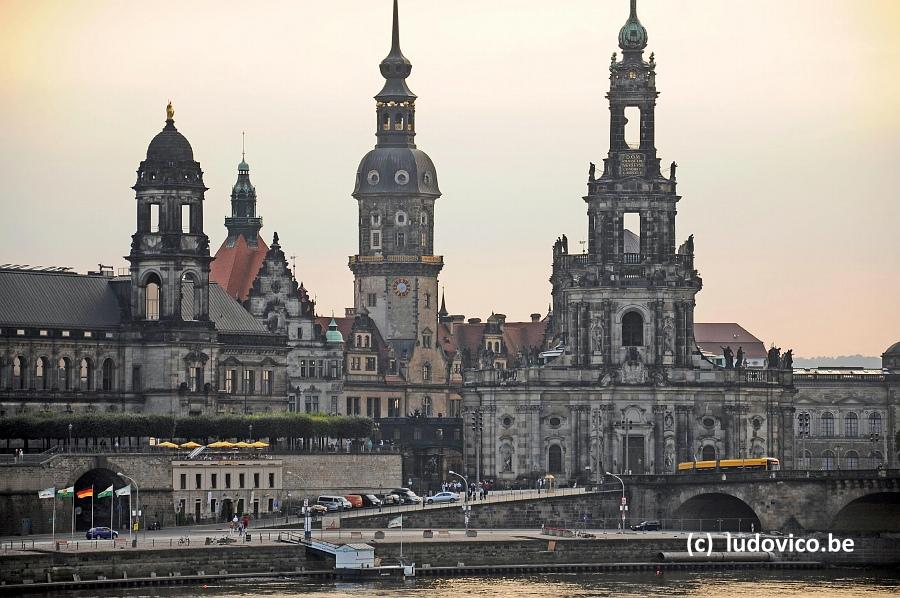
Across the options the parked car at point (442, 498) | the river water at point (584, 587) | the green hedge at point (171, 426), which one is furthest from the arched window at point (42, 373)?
the river water at point (584, 587)

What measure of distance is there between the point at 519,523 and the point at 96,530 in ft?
102

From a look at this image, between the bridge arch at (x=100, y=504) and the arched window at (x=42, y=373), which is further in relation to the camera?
the arched window at (x=42, y=373)

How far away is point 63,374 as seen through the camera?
7520 inches

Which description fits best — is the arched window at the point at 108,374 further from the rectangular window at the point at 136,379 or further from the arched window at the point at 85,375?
the rectangular window at the point at 136,379

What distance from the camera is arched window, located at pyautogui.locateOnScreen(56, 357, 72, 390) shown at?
7505 inches

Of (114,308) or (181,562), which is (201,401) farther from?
(181,562)

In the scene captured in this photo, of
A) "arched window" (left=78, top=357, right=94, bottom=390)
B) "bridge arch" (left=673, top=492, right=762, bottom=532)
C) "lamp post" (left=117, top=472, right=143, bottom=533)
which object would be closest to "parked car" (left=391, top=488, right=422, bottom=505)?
"bridge arch" (left=673, top=492, right=762, bottom=532)

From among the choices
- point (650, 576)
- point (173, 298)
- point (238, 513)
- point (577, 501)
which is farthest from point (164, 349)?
point (650, 576)

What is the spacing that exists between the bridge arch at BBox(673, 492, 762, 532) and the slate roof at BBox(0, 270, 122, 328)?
125 feet

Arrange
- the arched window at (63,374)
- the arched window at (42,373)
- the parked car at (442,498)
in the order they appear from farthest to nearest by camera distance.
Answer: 1. the arched window at (63,374)
2. the arched window at (42,373)
3. the parked car at (442,498)

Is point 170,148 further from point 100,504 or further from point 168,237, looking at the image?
point 100,504

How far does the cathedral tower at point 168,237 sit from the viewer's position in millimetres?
193625

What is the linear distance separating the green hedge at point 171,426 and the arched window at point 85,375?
7.64 metres

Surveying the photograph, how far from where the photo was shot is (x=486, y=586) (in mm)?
159250
